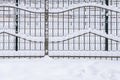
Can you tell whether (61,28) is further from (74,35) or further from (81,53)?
(81,53)

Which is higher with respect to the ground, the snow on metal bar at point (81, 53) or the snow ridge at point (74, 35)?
the snow ridge at point (74, 35)

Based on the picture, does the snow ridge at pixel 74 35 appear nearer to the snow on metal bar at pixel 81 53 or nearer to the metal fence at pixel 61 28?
the metal fence at pixel 61 28

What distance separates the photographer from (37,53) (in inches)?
362
